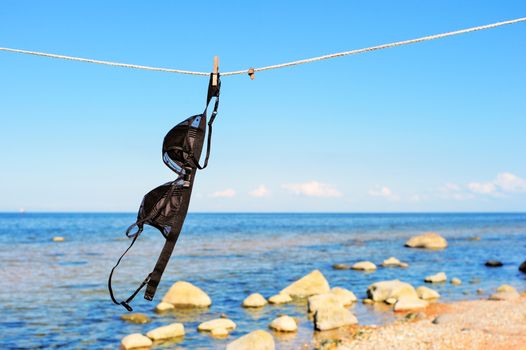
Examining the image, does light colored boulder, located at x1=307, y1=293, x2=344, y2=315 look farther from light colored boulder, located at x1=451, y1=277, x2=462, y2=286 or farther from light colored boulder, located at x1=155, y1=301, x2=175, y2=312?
light colored boulder, located at x1=451, y1=277, x2=462, y2=286

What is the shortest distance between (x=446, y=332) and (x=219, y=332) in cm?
693

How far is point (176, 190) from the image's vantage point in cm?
444

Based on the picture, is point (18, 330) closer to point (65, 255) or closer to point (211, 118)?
point (211, 118)

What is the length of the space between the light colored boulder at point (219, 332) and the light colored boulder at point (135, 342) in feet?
6.95

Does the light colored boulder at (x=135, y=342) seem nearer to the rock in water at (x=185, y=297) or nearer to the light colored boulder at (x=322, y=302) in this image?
the rock in water at (x=185, y=297)

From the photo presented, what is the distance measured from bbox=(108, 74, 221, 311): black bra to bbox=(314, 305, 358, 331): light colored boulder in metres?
13.8

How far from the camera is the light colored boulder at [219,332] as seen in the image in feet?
55.1

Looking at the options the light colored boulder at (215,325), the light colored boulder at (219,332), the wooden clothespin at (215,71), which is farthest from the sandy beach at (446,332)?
the wooden clothespin at (215,71)

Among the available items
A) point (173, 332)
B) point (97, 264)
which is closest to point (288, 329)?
point (173, 332)

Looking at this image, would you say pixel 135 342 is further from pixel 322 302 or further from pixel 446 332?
pixel 446 332

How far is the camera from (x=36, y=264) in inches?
1535

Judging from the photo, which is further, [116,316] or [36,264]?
[36,264]

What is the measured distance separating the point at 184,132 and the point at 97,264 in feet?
121

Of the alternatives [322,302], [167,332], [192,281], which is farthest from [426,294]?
[192,281]
